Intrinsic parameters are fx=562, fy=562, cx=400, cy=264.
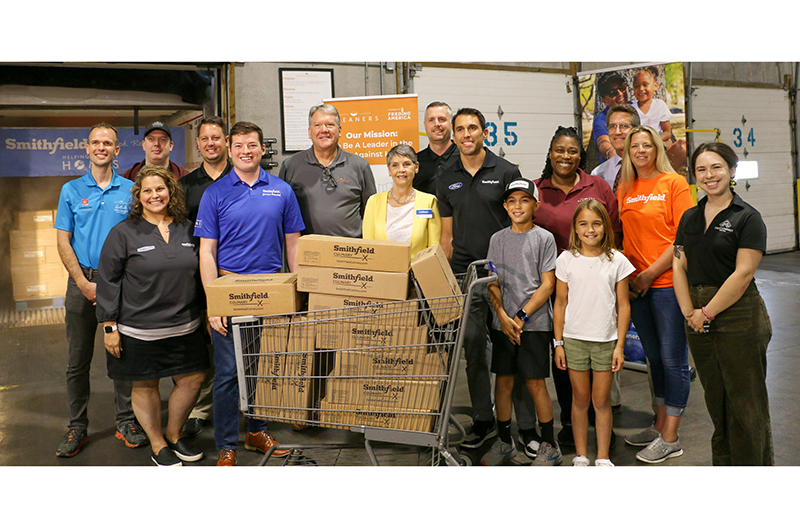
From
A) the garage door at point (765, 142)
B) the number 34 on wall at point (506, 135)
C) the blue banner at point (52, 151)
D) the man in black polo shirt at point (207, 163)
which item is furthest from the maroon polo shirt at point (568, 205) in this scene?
the garage door at point (765, 142)

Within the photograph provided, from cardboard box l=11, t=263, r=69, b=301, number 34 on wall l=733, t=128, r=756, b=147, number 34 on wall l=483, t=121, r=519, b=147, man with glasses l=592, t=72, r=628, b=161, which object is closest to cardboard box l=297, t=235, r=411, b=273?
man with glasses l=592, t=72, r=628, b=161

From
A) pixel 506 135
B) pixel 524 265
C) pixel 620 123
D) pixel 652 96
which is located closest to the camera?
pixel 524 265

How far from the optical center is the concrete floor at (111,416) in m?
3.23

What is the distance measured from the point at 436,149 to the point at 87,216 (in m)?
2.34

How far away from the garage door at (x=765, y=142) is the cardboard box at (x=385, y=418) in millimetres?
9523

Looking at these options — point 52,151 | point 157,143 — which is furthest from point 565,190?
point 52,151

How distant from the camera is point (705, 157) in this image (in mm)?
2504

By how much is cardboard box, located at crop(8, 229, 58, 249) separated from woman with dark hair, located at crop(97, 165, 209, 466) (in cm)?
506

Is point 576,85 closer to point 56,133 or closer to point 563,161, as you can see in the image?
point 563,161

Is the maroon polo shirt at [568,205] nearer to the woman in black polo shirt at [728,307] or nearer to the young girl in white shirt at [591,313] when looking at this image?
the young girl in white shirt at [591,313]

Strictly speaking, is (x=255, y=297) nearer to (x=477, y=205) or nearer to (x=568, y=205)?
(x=477, y=205)

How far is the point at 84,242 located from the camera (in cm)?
336
